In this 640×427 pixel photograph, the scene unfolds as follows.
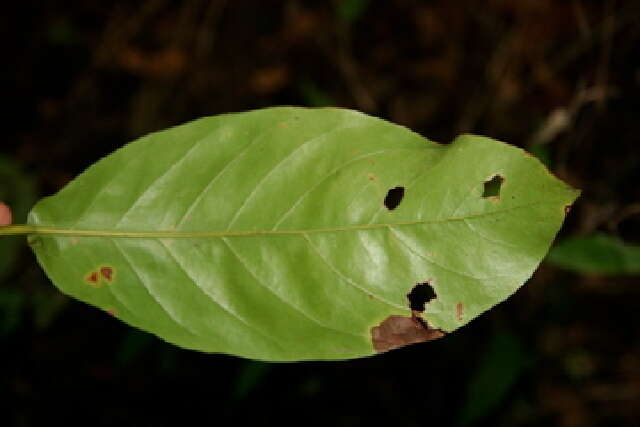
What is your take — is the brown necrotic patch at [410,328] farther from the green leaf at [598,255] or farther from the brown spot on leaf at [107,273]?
the green leaf at [598,255]

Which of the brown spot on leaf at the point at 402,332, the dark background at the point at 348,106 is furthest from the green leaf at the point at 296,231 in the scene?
the dark background at the point at 348,106

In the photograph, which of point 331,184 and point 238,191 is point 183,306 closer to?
point 238,191

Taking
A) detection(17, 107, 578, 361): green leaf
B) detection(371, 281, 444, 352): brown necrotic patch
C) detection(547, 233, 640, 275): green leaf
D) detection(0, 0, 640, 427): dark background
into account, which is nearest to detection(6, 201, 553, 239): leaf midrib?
detection(17, 107, 578, 361): green leaf

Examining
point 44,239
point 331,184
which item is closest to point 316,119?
point 331,184

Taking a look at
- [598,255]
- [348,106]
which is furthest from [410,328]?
[348,106]

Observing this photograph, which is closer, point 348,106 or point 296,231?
point 296,231

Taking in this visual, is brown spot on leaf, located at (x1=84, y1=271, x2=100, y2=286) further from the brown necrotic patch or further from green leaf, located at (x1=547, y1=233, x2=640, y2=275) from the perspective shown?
green leaf, located at (x1=547, y1=233, x2=640, y2=275)

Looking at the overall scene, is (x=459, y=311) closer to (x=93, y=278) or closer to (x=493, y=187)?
(x=493, y=187)
